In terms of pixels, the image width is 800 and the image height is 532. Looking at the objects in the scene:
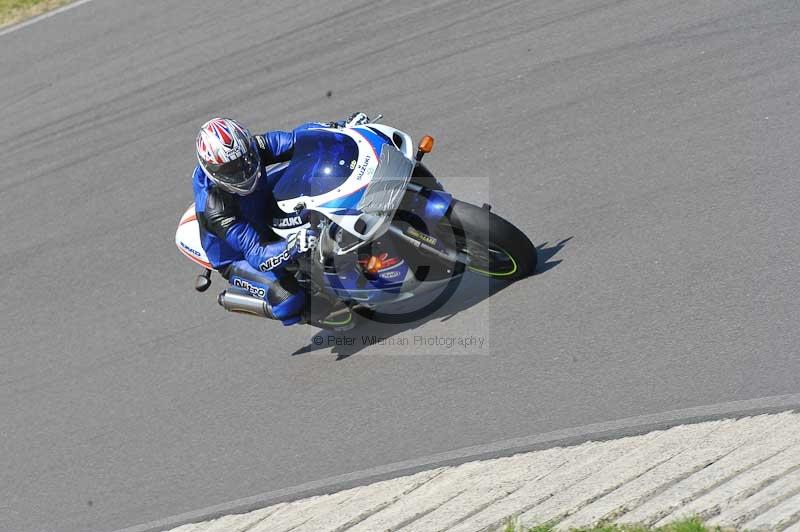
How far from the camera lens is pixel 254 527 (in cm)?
658

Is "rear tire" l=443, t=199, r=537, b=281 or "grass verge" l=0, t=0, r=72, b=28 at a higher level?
"grass verge" l=0, t=0, r=72, b=28

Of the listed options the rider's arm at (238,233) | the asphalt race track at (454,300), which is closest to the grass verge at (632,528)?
the asphalt race track at (454,300)

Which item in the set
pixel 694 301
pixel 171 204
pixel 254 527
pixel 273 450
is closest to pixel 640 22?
pixel 694 301

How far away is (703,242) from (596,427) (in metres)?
1.93

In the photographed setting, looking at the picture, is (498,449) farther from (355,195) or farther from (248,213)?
(248,213)

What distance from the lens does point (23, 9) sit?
15.0 meters

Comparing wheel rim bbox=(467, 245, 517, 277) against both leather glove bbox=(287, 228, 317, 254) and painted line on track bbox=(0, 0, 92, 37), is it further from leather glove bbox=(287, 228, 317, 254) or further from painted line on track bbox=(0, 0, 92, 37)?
painted line on track bbox=(0, 0, 92, 37)

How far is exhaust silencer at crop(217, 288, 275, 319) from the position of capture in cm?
776

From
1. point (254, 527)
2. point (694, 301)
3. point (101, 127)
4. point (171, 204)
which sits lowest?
point (254, 527)

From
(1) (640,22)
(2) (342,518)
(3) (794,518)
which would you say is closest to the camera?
(3) (794,518)

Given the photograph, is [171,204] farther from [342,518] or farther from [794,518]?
[794,518]

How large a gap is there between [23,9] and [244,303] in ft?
30.4

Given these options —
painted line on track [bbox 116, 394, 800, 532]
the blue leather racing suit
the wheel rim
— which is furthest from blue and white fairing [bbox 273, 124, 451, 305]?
painted line on track [bbox 116, 394, 800, 532]

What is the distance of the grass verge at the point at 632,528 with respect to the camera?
4965mm
